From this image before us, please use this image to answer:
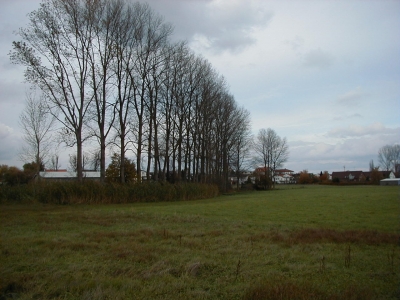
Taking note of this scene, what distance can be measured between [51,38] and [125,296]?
27.7 m

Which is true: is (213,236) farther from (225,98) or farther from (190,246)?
(225,98)

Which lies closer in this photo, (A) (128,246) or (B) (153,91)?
(A) (128,246)

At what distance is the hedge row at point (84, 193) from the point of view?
82.9 feet

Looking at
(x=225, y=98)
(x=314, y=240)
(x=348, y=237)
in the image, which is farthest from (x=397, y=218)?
(x=225, y=98)

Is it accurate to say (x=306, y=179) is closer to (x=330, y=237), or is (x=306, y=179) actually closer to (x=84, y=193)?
(x=84, y=193)

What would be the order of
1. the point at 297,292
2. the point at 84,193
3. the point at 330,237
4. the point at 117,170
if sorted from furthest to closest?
the point at 117,170
the point at 84,193
the point at 330,237
the point at 297,292

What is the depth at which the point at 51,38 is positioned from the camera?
1102 inches

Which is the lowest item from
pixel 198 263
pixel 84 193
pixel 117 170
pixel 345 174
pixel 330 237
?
pixel 330 237

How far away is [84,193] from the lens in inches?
1059

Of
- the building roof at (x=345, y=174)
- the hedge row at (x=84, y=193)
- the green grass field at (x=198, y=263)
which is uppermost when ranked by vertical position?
the building roof at (x=345, y=174)

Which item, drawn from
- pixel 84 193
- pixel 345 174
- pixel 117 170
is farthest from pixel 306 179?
pixel 84 193

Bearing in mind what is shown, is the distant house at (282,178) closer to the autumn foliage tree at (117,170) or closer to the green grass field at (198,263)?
the autumn foliage tree at (117,170)

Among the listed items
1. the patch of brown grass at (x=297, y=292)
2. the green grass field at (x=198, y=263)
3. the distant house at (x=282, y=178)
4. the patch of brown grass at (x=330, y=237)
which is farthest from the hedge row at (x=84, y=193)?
the distant house at (x=282, y=178)

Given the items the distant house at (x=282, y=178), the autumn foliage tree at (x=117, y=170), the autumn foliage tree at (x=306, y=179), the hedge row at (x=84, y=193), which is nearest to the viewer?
the hedge row at (x=84, y=193)
